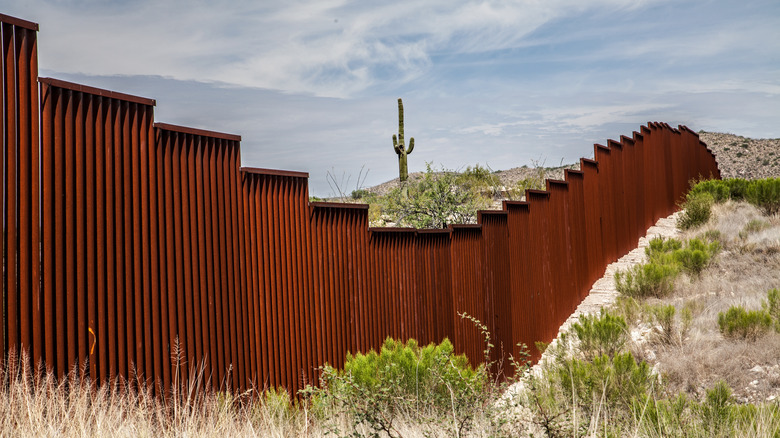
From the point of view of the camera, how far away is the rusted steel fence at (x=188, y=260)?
4.96 metres

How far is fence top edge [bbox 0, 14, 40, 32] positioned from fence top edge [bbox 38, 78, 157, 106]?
0.40 meters

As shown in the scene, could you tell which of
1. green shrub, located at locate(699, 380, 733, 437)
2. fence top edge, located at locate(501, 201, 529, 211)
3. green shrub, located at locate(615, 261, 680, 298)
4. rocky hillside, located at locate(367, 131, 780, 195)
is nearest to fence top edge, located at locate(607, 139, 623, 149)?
green shrub, located at locate(615, 261, 680, 298)

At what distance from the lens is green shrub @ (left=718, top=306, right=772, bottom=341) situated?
9477 mm

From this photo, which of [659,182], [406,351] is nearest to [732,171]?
[659,182]

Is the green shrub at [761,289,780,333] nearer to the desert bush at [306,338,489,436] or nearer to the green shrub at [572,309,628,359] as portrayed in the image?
the green shrub at [572,309,628,359]

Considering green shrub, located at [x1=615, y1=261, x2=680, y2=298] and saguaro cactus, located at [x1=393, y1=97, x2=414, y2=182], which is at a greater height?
saguaro cactus, located at [x1=393, y1=97, x2=414, y2=182]

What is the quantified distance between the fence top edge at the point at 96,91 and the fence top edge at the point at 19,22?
1.31ft

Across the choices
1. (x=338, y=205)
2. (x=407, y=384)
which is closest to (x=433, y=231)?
(x=338, y=205)

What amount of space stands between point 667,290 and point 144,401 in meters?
10.5

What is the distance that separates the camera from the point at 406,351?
713 centimetres

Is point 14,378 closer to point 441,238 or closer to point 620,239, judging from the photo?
point 441,238

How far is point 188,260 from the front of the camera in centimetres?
611

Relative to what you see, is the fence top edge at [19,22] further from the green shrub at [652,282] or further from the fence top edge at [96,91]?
the green shrub at [652,282]

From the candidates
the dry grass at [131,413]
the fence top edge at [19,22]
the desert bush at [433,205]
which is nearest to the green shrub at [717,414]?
the dry grass at [131,413]
